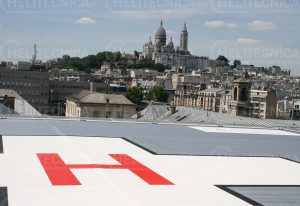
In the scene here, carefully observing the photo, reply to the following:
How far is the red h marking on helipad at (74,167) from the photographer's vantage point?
29.8ft

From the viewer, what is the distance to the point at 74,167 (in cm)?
1028

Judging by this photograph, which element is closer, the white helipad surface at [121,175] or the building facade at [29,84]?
the white helipad surface at [121,175]

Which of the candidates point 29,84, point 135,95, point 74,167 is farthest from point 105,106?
point 74,167

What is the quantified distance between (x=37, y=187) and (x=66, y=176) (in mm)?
1058

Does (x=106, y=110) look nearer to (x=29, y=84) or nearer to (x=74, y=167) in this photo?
(x=29, y=84)

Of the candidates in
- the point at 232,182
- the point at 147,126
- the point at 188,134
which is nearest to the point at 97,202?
the point at 232,182

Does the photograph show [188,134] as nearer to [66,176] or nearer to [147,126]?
[147,126]

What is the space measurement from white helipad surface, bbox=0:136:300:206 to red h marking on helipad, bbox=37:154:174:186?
0.45 feet

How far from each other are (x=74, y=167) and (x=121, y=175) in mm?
1120

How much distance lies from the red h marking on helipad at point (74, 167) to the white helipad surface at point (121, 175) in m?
0.14

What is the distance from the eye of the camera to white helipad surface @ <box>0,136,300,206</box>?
7930 mm

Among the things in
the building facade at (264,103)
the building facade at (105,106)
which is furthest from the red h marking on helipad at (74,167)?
the building facade at (264,103)

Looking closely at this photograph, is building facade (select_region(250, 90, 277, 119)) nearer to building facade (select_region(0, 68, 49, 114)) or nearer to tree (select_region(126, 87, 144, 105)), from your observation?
tree (select_region(126, 87, 144, 105))

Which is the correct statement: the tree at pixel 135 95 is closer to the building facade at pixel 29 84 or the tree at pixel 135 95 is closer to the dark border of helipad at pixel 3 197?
the building facade at pixel 29 84
